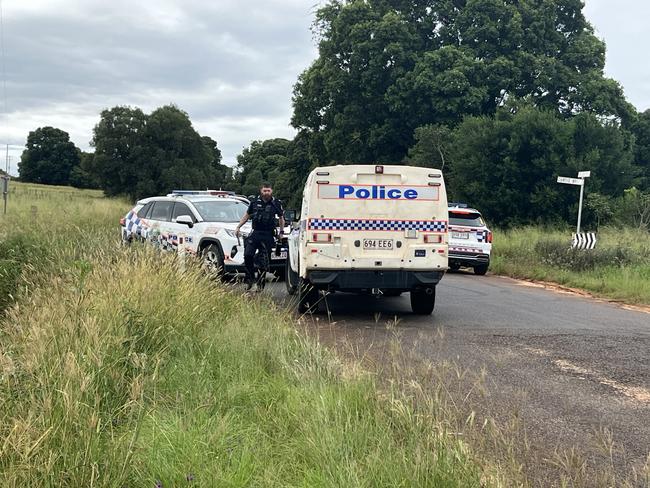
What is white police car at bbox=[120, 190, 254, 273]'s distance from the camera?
12016 millimetres

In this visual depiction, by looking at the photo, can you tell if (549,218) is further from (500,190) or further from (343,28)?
(343,28)

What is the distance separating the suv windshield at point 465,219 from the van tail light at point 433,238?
8145mm

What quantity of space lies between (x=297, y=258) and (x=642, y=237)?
49.5 feet

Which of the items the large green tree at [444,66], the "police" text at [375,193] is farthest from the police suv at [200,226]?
the large green tree at [444,66]

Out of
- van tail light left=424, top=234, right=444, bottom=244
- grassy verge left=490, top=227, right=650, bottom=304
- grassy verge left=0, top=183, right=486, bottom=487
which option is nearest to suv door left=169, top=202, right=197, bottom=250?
van tail light left=424, top=234, right=444, bottom=244

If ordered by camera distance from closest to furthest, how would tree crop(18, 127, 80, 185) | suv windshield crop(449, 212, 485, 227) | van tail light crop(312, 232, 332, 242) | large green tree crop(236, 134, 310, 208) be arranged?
van tail light crop(312, 232, 332, 242), suv windshield crop(449, 212, 485, 227), large green tree crop(236, 134, 310, 208), tree crop(18, 127, 80, 185)

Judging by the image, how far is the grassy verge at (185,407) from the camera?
2.84m

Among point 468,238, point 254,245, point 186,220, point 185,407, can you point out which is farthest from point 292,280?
point 468,238

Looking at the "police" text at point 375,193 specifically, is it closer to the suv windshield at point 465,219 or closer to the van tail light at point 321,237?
the van tail light at point 321,237

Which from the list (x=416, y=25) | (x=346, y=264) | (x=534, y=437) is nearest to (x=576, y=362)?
(x=534, y=437)

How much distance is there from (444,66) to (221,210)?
28023 mm

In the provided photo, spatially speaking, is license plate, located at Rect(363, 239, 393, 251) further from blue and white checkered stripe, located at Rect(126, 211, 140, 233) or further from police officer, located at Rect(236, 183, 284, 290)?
blue and white checkered stripe, located at Rect(126, 211, 140, 233)

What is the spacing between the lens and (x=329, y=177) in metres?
8.73

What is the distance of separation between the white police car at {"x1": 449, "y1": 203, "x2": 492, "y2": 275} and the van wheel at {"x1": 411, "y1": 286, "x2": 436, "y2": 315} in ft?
24.8
